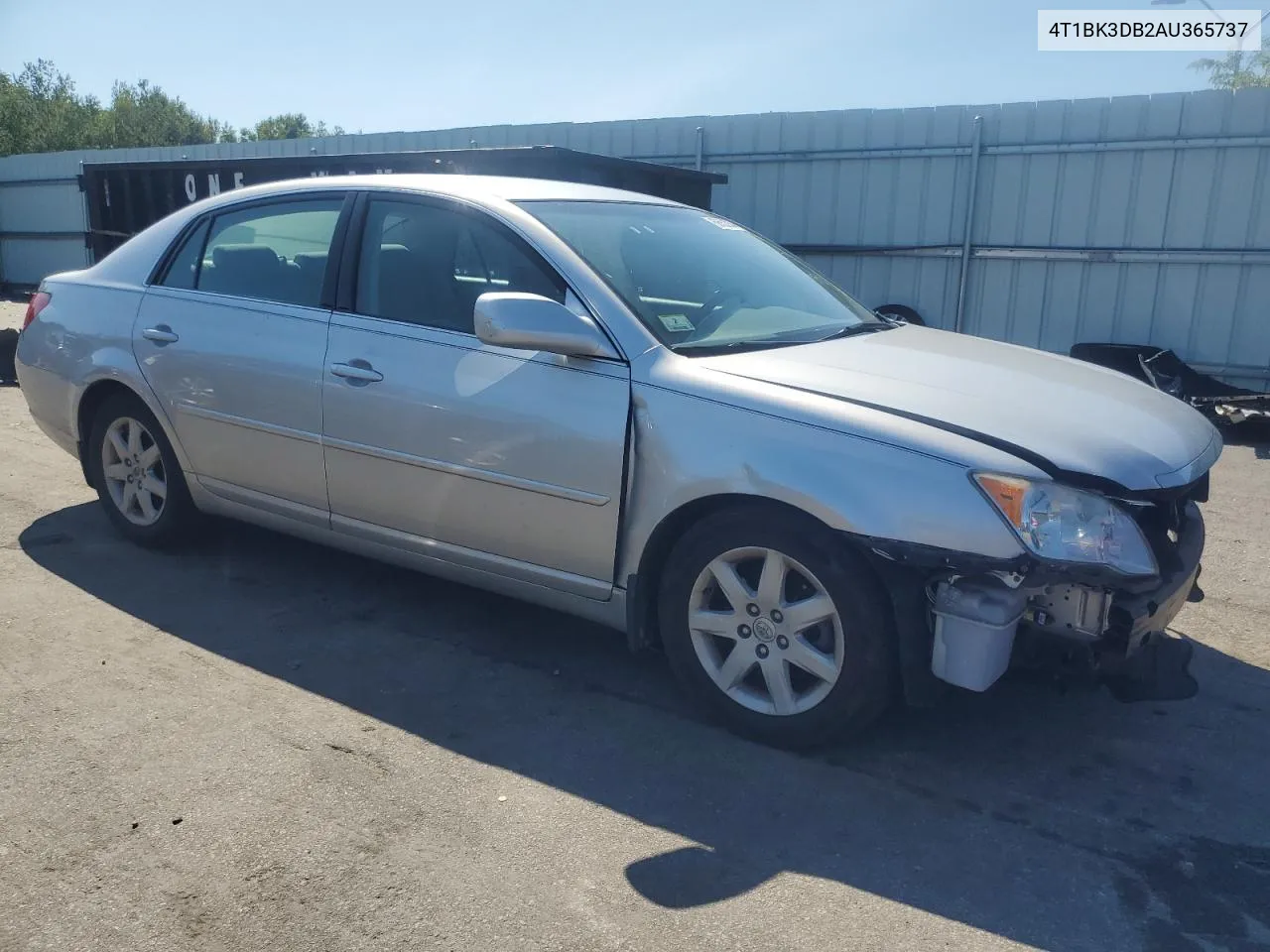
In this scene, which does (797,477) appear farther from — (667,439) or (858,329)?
(858,329)

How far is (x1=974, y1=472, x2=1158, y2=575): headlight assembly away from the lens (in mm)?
2760

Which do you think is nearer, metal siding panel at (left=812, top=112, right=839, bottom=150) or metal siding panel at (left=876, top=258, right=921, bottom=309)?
metal siding panel at (left=876, top=258, right=921, bottom=309)

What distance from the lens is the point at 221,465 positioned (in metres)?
4.48

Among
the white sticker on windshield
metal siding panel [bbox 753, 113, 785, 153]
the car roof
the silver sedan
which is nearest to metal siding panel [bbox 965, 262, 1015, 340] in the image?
metal siding panel [bbox 753, 113, 785, 153]

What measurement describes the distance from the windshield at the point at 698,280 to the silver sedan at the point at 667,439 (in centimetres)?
2

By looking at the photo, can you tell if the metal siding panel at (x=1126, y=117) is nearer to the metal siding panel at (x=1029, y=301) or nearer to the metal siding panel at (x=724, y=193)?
the metal siding panel at (x=1029, y=301)

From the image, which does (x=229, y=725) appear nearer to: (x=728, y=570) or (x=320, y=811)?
(x=320, y=811)

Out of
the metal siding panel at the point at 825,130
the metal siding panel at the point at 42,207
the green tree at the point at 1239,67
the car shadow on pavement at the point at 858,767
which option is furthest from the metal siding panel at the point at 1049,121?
the green tree at the point at 1239,67

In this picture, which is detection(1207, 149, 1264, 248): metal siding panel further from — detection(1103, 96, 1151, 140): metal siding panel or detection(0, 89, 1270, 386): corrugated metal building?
detection(1103, 96, 1151, 140): metal siding panel

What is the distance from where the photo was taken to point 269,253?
4.43 meters

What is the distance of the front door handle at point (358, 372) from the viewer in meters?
3.83

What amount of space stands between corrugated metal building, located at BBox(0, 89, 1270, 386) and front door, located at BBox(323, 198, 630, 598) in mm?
8169

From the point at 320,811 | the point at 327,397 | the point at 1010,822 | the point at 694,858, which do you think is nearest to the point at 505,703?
the point at 320,811

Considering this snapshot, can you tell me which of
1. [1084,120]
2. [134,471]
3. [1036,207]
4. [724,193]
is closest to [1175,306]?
[1036,207]
